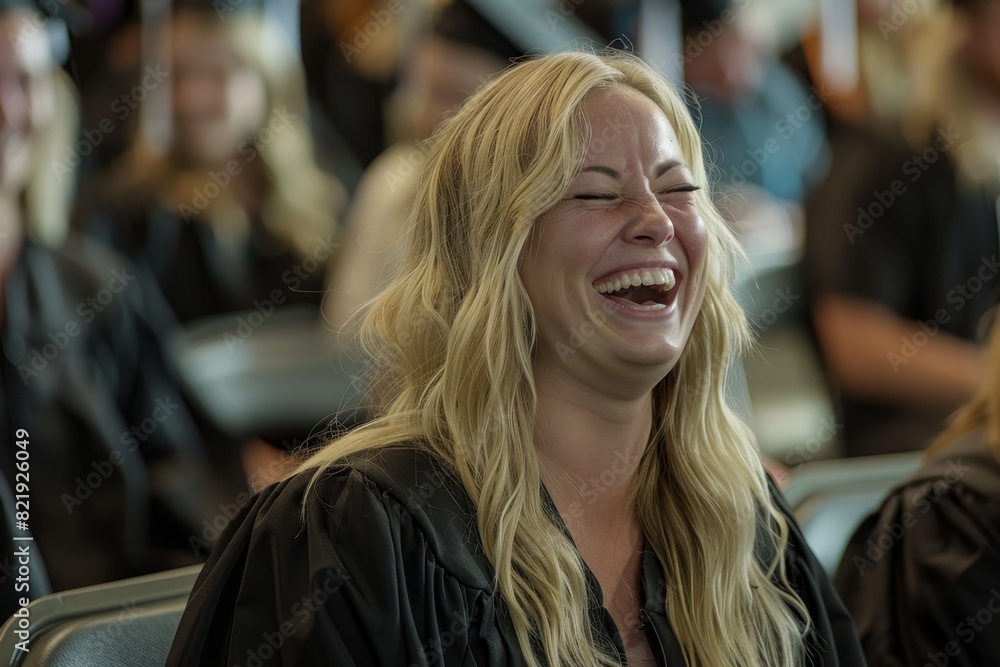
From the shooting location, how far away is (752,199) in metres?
3.10

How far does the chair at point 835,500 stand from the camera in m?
2.04

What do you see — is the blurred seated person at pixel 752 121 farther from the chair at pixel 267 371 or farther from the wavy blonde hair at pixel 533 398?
the wavy blonde hair at pixel 533 398

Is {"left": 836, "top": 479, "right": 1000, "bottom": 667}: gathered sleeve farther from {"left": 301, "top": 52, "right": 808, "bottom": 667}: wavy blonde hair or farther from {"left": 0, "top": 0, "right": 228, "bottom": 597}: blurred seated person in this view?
{"left": 0, "top": 0, "right": 228, "bottom": 597}: blurred seated person

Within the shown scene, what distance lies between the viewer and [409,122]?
264 cm

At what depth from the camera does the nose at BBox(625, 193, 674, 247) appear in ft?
4.35

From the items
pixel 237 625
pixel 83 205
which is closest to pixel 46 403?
pixel 83 205

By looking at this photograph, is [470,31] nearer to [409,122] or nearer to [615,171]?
[409,122]

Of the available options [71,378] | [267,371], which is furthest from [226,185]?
[71,378]

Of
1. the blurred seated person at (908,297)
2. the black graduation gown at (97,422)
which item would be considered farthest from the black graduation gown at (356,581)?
the blurred seated person at (908,297)

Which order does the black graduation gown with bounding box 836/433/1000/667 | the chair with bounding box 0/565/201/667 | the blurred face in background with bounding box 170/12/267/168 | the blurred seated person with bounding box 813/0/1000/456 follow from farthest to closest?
the blurred seated person with bounding box 813/0/1000/456, the blurred face in background with bounding box 170/12/267/168, the black graduation gown with bounding box 836/433/1000/667, the chair with bounding box 0/565/201/667

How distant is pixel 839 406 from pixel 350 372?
4.44 ft

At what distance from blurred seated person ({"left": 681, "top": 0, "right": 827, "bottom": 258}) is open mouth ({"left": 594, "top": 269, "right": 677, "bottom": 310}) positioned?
1.72 metres

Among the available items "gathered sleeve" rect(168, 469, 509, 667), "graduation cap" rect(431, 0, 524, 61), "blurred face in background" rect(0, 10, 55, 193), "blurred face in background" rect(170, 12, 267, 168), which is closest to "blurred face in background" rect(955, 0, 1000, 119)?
"graduation cap" rect(431, 0, 524, 61)

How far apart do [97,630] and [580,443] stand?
1.93ft
